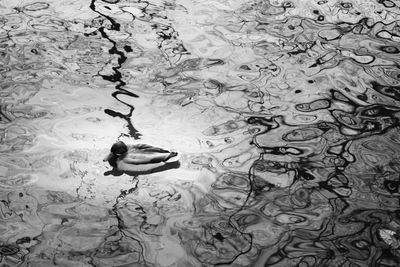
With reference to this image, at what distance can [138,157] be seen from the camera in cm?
230

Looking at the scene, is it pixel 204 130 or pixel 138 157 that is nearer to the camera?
pixel 138 157

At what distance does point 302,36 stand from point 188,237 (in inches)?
56.2

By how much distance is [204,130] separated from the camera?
245 cm

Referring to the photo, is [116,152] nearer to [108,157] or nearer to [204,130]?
[108,157]

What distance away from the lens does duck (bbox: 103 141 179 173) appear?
89.4 inches

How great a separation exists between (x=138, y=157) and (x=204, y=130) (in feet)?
1.03

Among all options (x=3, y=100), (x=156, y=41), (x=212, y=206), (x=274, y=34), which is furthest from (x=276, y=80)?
(x=3, y=100)

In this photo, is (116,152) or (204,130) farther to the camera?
(204,130)

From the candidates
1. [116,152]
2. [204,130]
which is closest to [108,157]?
[116,152]

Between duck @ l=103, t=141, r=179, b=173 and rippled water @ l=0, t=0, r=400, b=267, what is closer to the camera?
rippled water @ l=0, t=0, r=400, b=267

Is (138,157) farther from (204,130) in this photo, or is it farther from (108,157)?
(204,130)

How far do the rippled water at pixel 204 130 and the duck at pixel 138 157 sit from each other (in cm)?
4

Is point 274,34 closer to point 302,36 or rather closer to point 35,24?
point 302,36

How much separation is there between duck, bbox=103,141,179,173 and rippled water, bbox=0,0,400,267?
0.04 m
